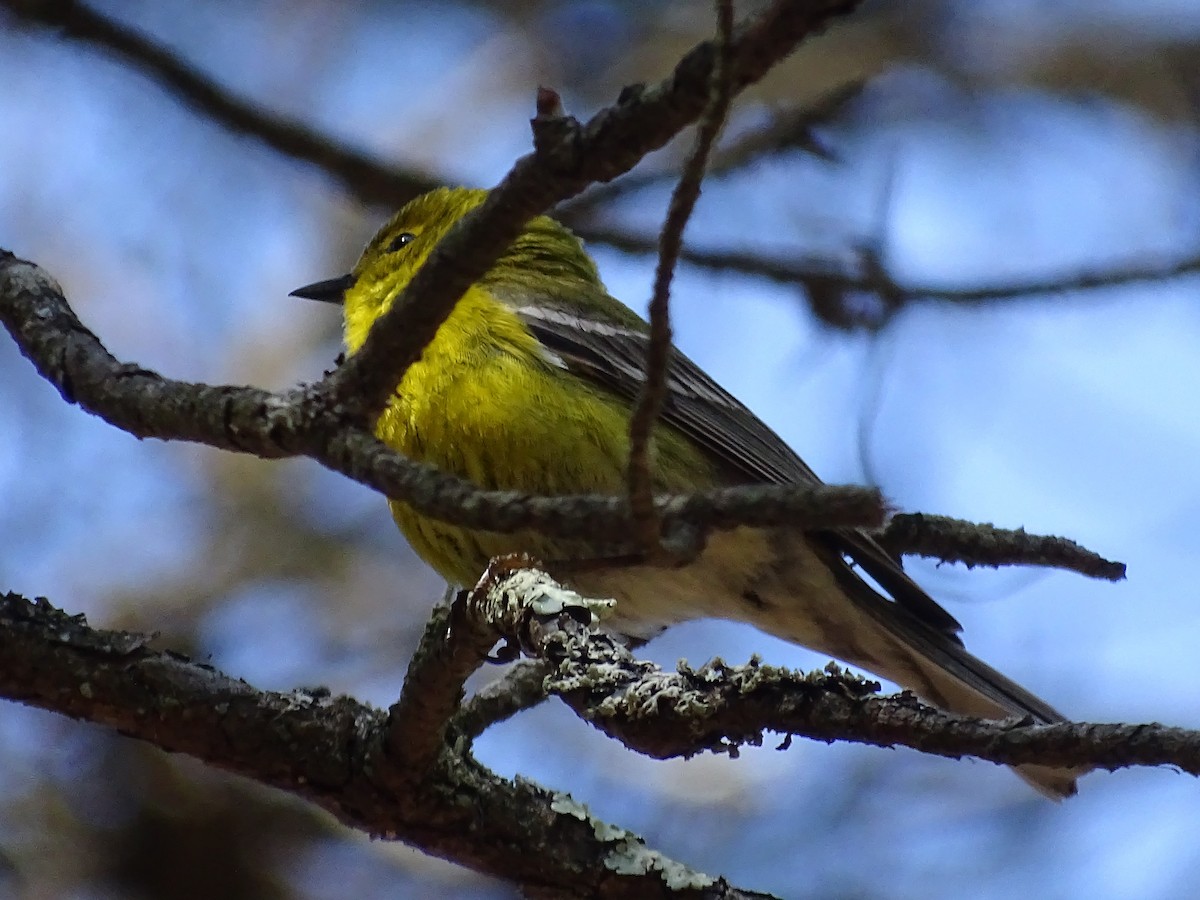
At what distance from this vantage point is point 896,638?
4.75 meters

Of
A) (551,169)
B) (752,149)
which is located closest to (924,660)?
(752,149)

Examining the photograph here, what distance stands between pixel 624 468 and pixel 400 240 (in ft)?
6.86

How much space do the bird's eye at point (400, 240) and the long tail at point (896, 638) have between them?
2.10 m

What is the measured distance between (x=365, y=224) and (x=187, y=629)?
2.83m

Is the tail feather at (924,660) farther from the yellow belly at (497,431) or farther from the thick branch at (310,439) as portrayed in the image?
the thick branch at (310,439)

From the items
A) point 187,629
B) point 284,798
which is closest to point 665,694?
point 284,798

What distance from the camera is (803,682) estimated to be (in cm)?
264

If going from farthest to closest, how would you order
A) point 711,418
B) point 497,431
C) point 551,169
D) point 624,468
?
point 711,418 < point 497,431 < point 624,468 < point 551,169

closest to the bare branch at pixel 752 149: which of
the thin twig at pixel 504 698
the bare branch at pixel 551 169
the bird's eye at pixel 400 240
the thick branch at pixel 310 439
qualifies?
the bird's eye at pixel 400 240

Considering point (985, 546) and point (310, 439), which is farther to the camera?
point (985, 546)

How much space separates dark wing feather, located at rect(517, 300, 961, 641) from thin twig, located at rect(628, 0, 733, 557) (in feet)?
7.86

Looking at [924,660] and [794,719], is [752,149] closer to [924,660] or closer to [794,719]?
[924,660]

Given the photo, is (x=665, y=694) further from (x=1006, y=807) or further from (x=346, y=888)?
(x=1006, y=807)

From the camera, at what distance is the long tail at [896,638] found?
4.60 metres
